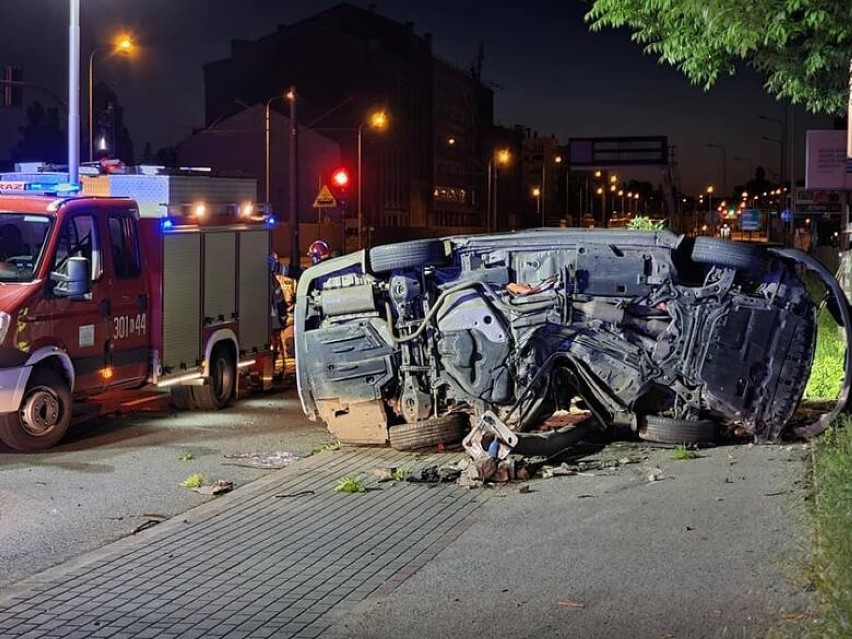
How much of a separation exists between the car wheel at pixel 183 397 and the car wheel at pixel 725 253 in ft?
22.9

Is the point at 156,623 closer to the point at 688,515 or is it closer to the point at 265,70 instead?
the point at 688,515

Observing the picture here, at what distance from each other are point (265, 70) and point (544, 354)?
70863mm

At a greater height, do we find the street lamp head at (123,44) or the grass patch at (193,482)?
the street lamp head at (123,44)

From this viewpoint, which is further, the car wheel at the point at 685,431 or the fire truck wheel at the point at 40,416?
the fire truck wheel at the point at 40,416

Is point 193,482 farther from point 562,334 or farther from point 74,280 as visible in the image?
point 562,334

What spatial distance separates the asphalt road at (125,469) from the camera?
8.23 metres

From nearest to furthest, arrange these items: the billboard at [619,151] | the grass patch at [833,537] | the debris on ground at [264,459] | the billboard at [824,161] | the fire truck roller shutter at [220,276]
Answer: the grass patch at [833,537]
the debris on ground at [264,459]
the fire truck roller shutter at [220,276]
the billboard at [824,161]
the billboard at [619,151]

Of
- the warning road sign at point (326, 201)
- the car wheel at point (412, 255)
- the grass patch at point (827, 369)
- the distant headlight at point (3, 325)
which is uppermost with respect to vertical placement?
the warning road sign at point (326, 201)

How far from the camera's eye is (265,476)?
10.2m

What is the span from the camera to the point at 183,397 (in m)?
14.4

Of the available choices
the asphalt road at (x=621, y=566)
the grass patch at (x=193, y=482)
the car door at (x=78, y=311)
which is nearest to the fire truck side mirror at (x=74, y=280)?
the car door at (x=78, y=311)

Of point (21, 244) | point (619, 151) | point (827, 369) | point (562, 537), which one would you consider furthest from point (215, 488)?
point (619, 151)

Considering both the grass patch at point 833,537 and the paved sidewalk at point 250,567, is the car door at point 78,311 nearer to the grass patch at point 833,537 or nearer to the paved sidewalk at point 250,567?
the paved sidewalk at point 250,567

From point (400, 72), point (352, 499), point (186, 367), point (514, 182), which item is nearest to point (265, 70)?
point (400, 72)
